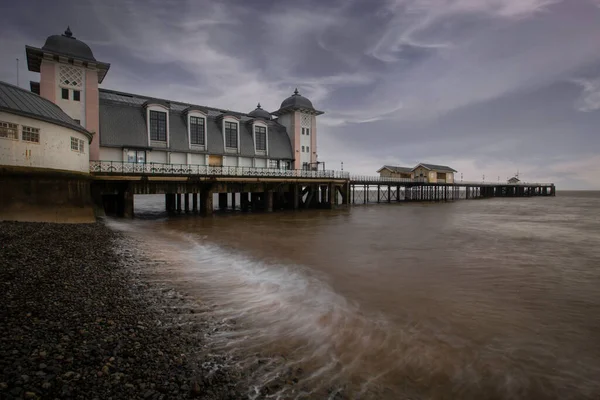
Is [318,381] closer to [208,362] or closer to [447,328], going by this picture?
[208,362]

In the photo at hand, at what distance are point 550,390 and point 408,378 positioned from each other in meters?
1.95

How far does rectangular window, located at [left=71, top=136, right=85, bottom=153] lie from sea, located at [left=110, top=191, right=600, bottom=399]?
8352mm

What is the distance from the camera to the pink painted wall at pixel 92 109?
81.1 feet

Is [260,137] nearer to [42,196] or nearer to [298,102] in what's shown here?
[298,102]

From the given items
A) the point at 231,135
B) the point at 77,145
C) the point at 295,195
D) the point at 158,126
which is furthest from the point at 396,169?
the point at 77,145

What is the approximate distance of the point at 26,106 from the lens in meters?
14.9

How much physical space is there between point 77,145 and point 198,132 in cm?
1363

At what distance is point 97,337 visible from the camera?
457 cm

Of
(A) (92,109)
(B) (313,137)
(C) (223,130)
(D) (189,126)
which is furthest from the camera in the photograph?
(B) (313,137)

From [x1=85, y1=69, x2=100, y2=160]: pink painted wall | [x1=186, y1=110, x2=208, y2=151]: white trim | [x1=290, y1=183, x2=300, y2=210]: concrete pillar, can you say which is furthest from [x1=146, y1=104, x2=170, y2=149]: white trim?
[x1=290, y1=183, x2=300, y2=210]: concrete pillar

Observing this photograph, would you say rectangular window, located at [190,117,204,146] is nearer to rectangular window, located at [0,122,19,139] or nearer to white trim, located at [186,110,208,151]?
white trim, located at [186,110,208,151]

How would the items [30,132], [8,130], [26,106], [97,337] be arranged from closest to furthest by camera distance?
[97,337] < [8,130] < [30,132] < [26,106]

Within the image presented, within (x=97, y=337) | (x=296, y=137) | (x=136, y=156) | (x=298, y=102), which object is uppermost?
(x=298, y=102)

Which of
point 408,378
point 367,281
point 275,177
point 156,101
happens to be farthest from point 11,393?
point 156,101
